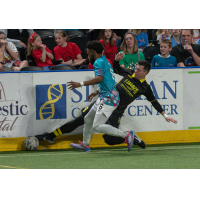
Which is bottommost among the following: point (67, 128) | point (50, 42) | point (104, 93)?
point (67, 128)

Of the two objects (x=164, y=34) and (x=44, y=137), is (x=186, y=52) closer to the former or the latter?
(x=164, y=34)

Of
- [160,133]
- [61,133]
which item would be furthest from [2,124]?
[160,133]

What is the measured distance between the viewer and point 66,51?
8.92 metres

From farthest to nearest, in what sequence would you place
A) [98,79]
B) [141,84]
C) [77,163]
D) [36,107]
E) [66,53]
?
[66,53] < [36,107] < [141,84] < [98,79] < [77,163]

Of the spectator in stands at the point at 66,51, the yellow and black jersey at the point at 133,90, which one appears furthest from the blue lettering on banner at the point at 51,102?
the spectator in stands at the point at 66,51

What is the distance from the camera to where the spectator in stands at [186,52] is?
8484mm

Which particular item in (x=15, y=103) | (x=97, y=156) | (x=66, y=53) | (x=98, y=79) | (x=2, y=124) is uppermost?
(x=66, y=53)

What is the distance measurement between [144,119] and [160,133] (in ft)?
1.66

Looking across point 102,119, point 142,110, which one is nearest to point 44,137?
point 102,119

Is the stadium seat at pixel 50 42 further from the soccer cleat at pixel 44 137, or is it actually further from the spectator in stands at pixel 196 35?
the spectator in stands at pixel 196 35

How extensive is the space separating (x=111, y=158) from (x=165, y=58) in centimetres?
345

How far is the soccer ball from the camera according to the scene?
7042 mm

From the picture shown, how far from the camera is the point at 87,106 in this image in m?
7.47

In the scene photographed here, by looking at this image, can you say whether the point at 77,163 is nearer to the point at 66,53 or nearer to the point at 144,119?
the point at 144,119
